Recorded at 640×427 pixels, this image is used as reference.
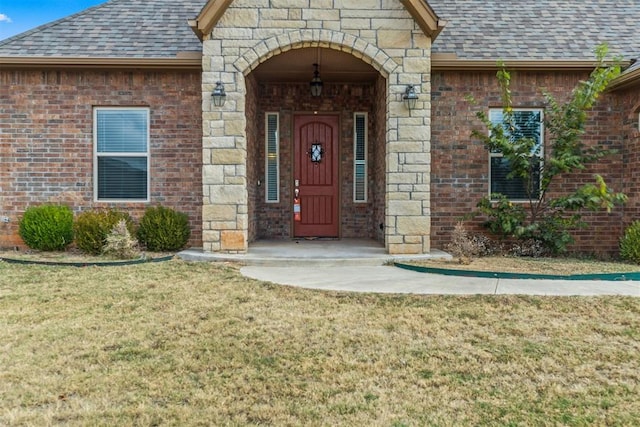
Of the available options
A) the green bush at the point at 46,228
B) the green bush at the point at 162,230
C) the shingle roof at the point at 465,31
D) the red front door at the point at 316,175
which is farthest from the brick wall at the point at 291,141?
the green bush at the point at 46,228

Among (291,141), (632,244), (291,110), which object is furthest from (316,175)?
(632,244)

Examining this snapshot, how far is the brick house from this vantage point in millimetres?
7371

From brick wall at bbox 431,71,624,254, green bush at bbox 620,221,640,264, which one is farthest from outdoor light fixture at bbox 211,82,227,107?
green bush at bbox 620,221,640,264

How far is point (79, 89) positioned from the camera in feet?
27.5

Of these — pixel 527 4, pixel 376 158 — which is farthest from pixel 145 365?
pixel 527 4

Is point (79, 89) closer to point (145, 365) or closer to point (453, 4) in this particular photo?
point (145, 365)

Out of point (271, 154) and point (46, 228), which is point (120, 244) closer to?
point (46, 228)

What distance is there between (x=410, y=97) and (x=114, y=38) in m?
5.60

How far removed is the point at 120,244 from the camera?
24.1 ft

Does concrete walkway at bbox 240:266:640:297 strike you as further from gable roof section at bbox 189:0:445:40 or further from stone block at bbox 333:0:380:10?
stone block at bbox 333:0:380:10

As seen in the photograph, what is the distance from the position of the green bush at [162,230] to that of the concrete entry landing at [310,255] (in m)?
0.33

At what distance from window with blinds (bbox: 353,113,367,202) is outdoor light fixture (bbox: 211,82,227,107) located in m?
3.44

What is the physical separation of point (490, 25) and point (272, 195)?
18.4 feet

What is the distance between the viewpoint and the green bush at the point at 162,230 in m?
7.89
